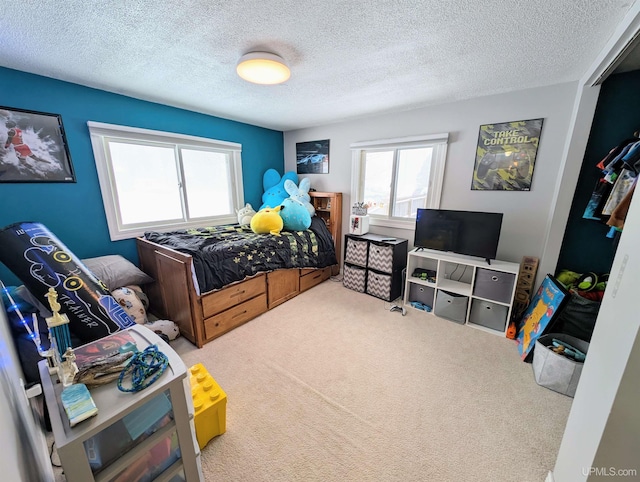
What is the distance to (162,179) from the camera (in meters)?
2.86

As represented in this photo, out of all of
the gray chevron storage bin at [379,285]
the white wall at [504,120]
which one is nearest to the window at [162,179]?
the white wall at [504,120]

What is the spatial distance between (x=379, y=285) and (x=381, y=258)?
343 millimetres

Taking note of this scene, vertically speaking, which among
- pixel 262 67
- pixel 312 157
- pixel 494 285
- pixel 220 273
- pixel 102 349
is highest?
pixel 262 67

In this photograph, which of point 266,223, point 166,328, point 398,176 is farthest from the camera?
point 398,176

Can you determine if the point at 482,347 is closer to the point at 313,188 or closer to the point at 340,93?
the point at 340,93

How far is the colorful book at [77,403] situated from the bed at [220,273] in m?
1.30

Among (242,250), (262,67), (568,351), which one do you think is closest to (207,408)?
(242,250)

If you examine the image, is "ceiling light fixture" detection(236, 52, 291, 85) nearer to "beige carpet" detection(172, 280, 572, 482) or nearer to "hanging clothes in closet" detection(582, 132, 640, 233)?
"beige carpet" detection(172, 280, 572, 482)

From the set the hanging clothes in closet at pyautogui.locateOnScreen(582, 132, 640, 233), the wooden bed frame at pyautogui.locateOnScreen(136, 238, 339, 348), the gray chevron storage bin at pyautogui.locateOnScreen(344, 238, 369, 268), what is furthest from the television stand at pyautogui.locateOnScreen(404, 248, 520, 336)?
the wooden bed frame at pyautogui.locateOnScreen(136, 238, 339, 348)

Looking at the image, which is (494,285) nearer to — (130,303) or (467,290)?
(467,290)

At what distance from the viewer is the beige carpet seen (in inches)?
49.1

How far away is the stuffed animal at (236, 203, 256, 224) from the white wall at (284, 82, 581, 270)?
1.85 meters

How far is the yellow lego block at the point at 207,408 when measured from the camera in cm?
126

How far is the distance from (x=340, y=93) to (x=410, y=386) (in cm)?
256
